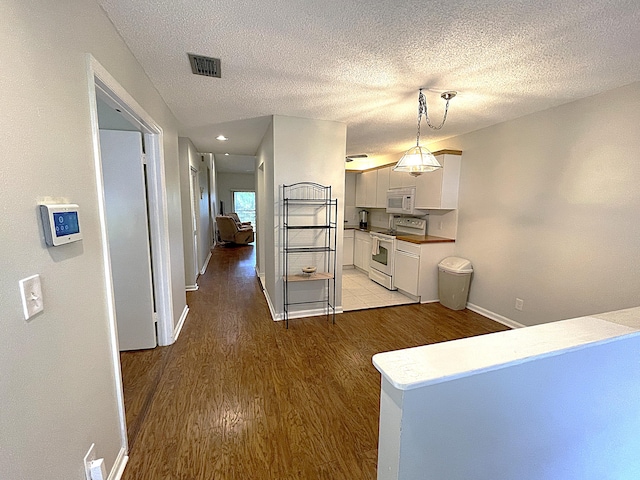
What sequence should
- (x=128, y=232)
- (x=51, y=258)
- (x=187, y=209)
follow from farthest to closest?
(x=187, y=209), (x=128, y=232), (x=51, y=258)

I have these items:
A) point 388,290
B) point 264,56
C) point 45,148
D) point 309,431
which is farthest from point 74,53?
point 388,290

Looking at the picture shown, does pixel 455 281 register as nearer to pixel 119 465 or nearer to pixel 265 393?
pixel 265 393

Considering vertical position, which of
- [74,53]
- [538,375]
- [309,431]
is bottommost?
[309,431]

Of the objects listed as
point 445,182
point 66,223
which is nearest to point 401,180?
point 445,182

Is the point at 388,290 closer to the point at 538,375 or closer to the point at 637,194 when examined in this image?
the point at 637,194

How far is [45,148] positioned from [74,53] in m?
0.50

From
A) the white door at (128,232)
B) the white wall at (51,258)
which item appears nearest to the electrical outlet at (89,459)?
the white wall at (51,258)

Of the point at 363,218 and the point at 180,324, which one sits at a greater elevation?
the point at 363,218

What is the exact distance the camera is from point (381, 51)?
177 cm

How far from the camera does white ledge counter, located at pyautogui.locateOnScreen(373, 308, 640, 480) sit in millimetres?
776

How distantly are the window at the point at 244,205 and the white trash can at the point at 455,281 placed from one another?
28.4 feet

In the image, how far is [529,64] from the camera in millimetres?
1909

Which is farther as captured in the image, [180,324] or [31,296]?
[180,324]

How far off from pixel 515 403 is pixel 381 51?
6.55 feet
